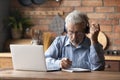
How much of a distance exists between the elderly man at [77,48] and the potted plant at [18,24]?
60.6 inches

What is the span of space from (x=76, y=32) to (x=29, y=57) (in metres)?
0.52

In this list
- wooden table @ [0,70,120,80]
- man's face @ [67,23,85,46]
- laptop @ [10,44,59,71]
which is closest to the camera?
wooden table @ [0,70,120,80]

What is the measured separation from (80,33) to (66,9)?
160 centimetres

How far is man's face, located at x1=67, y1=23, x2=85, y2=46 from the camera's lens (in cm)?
253

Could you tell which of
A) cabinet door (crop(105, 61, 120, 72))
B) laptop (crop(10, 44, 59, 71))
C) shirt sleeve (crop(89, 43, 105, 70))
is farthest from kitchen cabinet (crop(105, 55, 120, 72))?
laptop (crop(10, 44, 59, 71))

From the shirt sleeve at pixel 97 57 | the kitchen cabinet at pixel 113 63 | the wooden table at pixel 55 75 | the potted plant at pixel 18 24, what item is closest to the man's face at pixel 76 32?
the shirt sleeve at pixel 97 57

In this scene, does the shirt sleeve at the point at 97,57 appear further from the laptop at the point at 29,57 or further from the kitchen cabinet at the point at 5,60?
the kitchen cabinet at the point at 5,60

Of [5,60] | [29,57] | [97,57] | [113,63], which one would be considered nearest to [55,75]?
[29,57]

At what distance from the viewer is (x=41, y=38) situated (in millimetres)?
4020

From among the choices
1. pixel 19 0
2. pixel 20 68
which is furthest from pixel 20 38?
pixel 20 68

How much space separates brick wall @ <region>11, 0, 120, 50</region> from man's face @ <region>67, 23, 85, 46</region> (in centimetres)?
143

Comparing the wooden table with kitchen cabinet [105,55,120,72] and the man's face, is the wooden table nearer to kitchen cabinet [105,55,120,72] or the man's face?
the man's face

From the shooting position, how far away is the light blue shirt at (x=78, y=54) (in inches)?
95.2

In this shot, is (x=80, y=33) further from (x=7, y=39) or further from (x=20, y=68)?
(x=7, y=39)
